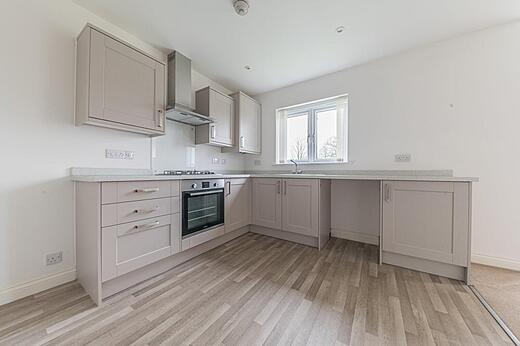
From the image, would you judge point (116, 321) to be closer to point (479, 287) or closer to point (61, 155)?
point (61, 155)

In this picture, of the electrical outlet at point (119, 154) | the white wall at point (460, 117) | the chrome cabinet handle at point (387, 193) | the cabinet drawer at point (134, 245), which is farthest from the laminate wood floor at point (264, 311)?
the electrical outlet at point (119, 154)

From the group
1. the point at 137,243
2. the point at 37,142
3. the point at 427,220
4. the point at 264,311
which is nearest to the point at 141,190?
the point at 137,243

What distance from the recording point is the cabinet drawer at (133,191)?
4.58 ft

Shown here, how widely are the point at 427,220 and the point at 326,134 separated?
5.67ft

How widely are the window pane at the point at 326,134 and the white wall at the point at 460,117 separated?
326 millimetres

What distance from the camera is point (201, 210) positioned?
2180mm

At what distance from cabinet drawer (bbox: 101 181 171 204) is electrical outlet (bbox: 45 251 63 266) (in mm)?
761

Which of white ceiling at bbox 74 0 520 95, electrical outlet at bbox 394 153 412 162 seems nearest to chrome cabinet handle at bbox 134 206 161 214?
white ceiling at bbox 74 0 520 95

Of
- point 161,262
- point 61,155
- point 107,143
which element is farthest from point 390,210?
point 61,155

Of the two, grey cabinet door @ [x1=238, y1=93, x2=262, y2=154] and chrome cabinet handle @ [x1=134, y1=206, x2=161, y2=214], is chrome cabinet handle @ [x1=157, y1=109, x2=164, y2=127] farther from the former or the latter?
grey cabinet door @ [x1=238, y1=93, x2=262, y2=154]

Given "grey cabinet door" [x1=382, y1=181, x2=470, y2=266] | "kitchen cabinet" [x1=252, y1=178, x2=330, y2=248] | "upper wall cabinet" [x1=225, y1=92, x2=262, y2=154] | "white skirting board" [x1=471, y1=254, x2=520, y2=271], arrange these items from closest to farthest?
"grey cabinet door" [x1=382, y1=181, x2=470, y2=266] < "white skirting board" [x1=471, y1=254, x2=520, y2=271] < "kitchen cabinet" [x1=252, y1=178, x2=330, y2=248] < "upper wall cabinet" [x1=225, y1=92, x2=262, y2=154]

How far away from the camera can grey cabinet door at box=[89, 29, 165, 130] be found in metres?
1.61

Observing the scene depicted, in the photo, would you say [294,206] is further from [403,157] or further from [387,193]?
[403,157]

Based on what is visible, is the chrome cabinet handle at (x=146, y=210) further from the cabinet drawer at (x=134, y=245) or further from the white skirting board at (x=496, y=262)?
the white skirting board at (x=496, y=262)
